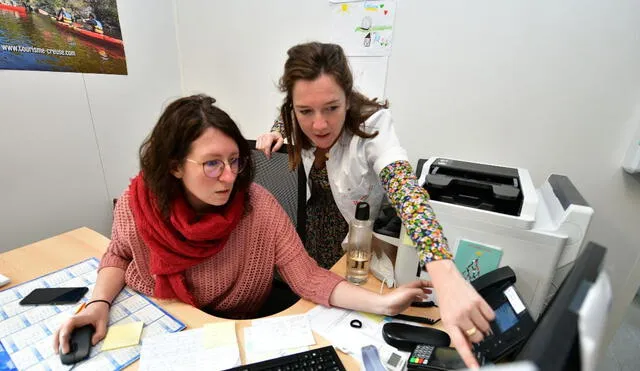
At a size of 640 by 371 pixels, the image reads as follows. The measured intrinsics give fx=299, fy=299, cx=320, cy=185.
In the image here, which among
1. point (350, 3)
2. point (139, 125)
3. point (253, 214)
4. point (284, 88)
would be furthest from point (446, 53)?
point (139, 125)

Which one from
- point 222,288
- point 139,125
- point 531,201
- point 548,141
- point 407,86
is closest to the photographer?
point 531,201

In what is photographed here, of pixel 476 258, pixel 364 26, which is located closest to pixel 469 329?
pixel 476 258

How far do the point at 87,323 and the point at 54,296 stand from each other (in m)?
0.24

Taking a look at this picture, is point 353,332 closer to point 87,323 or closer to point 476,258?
point 476,258

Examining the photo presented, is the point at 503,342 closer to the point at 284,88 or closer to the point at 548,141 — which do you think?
the point at 284,88

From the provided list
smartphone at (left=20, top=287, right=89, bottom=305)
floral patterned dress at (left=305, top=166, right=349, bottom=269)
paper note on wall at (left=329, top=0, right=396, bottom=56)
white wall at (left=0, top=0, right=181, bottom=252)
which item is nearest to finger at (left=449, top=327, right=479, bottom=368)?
floral patterned dress at (left=305, top=166, right=349, bottom=269)

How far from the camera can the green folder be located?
85cm

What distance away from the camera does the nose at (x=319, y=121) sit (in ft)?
3.21

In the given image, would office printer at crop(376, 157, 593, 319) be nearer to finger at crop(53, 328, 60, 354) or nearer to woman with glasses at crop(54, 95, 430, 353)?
woman with glasses at crop(54, 95, 430, 353)

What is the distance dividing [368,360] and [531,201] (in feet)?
2.10

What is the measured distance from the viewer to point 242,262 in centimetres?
99

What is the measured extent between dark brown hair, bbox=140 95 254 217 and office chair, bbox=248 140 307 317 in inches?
11.9

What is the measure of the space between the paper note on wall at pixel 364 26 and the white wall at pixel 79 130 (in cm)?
143

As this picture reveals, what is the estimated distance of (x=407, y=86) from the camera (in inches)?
65.5
